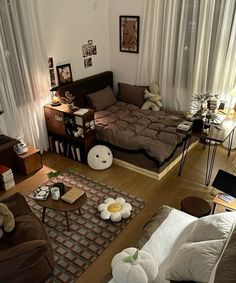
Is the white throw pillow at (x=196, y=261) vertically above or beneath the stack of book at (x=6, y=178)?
above

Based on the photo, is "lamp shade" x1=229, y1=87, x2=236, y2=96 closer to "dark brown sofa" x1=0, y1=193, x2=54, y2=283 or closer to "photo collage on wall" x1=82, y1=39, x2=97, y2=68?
"photo collage on wall" x1=82, y1=39, x2=97, y2=68

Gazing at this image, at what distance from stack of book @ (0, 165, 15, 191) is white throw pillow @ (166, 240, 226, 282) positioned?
2.40m

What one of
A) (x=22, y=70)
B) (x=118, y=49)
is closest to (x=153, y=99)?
(x=118, y=49)

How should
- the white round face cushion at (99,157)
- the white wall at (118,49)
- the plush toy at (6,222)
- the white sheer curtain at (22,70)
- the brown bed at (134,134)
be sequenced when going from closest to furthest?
the plush toy at (6,222) → the white sheer curtain at (22,70) → the brown bed at (134,134) → the white round face cushion at (99,157) → the white wall at (118,49)

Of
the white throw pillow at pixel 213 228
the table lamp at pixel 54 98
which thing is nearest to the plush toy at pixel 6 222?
the white throw pillow at pixel 213 228

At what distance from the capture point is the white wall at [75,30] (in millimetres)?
3836

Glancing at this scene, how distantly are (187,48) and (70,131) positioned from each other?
86.3 inches

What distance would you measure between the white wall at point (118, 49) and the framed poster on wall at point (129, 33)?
0.07 meters

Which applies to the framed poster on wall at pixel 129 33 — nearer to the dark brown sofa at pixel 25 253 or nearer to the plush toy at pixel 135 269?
the dark brown sofa at pixel 25 253

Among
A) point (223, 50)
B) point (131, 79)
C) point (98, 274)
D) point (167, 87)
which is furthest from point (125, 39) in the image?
point (98, 274)

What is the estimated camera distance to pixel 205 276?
5.26 ft

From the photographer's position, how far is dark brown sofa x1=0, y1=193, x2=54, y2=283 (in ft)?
6.07

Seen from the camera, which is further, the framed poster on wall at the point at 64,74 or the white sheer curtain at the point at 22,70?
the framed poster on wall at the point at 64,74

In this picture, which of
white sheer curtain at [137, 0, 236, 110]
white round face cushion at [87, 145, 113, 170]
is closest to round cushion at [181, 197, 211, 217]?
white round face cushion at [87, 145, 113, 170]
